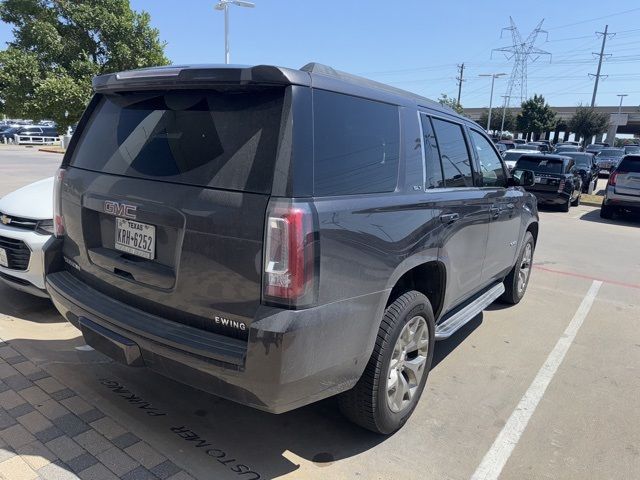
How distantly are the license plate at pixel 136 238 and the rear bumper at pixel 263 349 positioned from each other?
1.05 ft

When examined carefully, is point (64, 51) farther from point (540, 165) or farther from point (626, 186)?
point (626, 186)

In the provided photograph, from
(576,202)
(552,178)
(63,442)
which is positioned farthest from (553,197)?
(63,442)

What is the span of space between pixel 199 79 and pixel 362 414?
1.94 meters

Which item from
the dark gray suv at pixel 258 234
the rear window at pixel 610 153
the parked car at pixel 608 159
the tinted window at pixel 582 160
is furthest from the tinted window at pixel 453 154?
the rear window at pixel 610 153

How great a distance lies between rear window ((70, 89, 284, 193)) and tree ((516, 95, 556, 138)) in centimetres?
7197

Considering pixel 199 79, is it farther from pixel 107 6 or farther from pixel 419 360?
pixel 107 6

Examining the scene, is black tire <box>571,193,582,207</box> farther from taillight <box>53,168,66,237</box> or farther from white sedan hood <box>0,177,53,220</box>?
taillight <box>53,168,66,237</box>

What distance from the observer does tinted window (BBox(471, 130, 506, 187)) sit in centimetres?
434

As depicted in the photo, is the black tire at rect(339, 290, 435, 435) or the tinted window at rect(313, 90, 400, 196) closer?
the tinted window at rect(313, 90, 400, 196)

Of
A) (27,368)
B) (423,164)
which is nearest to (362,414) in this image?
(423,164)

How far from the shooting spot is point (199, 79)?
93.9 inches

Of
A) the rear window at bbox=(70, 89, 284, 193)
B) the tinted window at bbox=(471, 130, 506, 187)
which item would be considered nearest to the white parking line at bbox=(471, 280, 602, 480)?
the tinted window at bbox=(471, 130, 506, 187)

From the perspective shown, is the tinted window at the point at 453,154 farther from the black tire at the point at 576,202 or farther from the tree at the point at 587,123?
the tree at the point at 587,123

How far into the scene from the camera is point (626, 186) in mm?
12516
